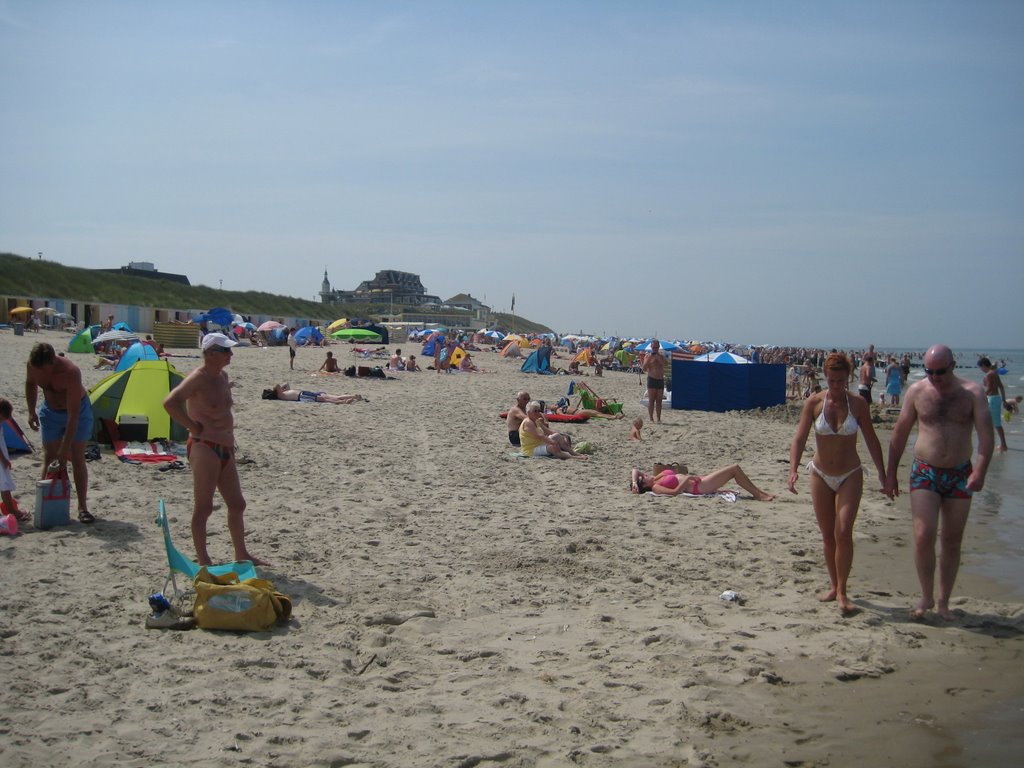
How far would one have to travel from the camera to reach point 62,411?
6.39 metres

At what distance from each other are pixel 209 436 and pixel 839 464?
3.85 metres

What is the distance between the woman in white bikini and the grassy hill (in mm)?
45201

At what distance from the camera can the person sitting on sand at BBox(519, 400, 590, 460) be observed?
10.8m

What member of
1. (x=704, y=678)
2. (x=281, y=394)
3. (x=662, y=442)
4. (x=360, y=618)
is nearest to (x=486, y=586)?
(x=360, y=618)

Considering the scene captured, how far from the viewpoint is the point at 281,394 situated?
51.6 feet

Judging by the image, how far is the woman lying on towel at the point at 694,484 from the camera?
8492mm

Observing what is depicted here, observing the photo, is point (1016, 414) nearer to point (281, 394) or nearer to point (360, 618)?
point (281, 394)

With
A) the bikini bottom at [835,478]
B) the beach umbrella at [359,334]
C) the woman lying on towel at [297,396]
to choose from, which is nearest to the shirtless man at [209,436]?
the bikini bottom at [835,478]

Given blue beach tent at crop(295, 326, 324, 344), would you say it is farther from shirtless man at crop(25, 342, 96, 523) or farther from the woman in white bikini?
the woman in white bikini

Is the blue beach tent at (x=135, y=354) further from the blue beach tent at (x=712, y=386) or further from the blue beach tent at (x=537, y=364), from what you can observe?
the blue beach tent at (x=537, y=364)

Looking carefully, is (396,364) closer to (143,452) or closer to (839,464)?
(143,452)

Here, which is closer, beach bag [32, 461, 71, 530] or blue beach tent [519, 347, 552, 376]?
beach bag [32, 461, 71, 530]

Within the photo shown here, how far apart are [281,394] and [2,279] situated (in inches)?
1687

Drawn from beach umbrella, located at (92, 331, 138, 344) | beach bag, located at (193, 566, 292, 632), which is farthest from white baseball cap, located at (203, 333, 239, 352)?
beach umbrella, located at (92, 331, 138, 344)
